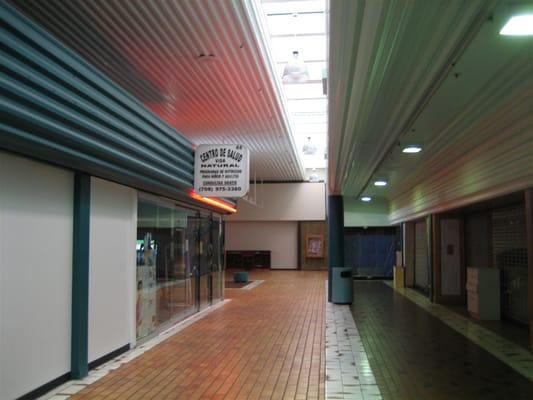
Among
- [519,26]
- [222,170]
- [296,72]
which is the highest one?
[296,72]

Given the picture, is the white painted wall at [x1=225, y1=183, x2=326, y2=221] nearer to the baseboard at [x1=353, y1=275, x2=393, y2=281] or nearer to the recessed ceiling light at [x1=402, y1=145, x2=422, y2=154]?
the baseboard at [x1=353, y1=275, x2=393, y2=281]

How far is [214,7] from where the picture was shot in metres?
5.71

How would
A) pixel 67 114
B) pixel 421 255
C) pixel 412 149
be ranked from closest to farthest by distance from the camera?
pixel 67 114
pixel 412 149
pixel 421 255

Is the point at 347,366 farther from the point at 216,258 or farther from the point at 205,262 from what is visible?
the point at 216,258

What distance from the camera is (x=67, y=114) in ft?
14.9

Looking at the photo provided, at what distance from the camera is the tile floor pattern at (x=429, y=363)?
16.8 ft

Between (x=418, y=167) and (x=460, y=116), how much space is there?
3.95m

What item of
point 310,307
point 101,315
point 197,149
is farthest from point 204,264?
point 101,315

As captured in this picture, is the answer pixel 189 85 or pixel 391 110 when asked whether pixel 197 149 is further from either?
pixel 391 110

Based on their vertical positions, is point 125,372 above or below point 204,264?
below

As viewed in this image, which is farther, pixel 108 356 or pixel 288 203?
pixel 288 203

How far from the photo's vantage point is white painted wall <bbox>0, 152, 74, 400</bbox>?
4402mm

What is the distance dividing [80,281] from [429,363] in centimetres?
406

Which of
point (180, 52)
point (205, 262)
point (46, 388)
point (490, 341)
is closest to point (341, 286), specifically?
point (205, 262)
